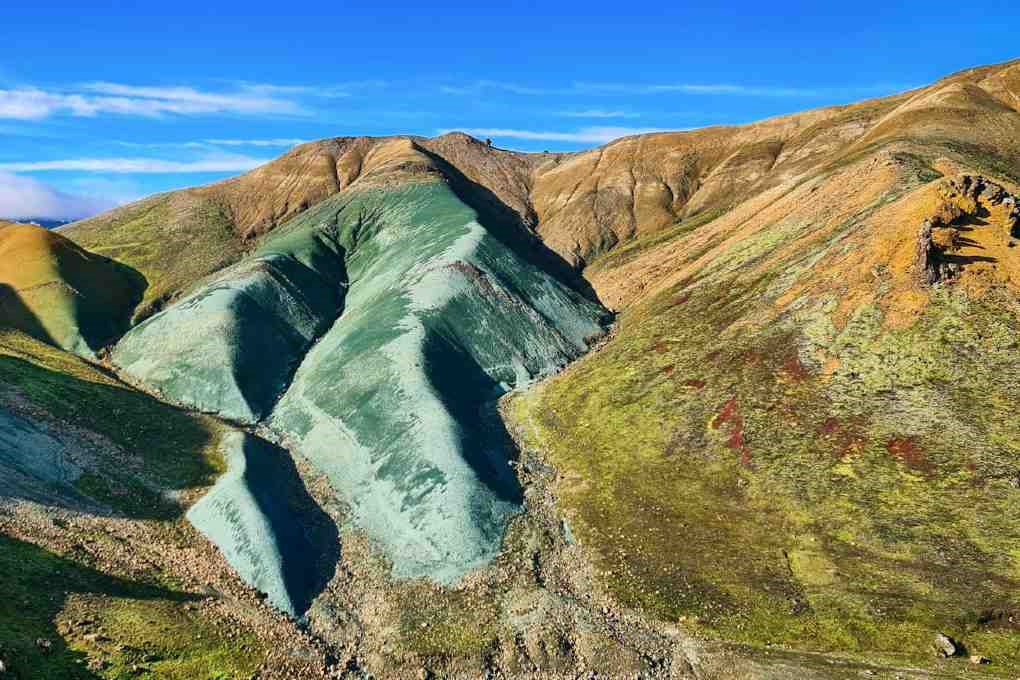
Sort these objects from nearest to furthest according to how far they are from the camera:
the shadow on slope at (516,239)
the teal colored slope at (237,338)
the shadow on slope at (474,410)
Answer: the shadow on slope at (474,410)
the teal colored slope at (237,338)
the shadow on slope at (516,239)

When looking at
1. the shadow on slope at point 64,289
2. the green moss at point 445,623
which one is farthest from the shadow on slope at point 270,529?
the shadow on slope at point 64,289

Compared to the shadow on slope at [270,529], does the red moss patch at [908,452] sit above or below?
above

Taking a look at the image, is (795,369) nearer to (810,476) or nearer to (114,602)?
(810,476)

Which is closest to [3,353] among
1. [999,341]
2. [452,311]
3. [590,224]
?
[452,311]

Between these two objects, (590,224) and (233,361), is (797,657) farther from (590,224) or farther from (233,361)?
(590,224)

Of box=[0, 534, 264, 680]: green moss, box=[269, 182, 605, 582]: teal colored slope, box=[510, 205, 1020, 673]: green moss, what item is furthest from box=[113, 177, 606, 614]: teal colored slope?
box=[510, 205, 1020, 673]: green moss

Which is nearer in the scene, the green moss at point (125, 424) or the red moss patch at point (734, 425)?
the green moss at point (125, 424)

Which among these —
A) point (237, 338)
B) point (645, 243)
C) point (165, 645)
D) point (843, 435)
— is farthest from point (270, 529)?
point (645, 243)

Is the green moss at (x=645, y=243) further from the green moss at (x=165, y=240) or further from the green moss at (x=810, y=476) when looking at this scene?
the green moss at (x=165, y=240)
